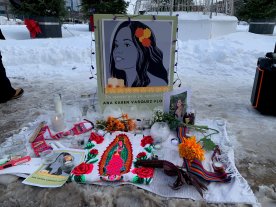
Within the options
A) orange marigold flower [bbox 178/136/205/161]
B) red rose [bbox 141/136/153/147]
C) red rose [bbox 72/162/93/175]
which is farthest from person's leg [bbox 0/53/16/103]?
orange marigold flower [bbox 178/136/205/161]

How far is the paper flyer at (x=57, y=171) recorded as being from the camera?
1.72 meters

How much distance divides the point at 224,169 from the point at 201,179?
0.24 m

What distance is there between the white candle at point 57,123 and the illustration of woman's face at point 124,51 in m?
0.86

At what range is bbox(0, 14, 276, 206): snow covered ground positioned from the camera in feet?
5.50

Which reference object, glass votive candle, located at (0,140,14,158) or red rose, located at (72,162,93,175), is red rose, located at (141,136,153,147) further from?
glass votive candle, located at (0,140,14,158)

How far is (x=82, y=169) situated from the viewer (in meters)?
1.82

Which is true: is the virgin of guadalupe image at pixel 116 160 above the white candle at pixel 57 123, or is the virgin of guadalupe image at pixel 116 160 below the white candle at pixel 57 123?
below

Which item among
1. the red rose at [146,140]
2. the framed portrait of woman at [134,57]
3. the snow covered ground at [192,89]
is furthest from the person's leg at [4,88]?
the red rose at [146,140]

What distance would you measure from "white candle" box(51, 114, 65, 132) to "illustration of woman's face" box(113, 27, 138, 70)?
859mm

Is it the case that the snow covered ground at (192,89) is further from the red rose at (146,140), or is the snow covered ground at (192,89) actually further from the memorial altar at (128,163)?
the red rose at (146,140)

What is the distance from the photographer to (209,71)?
5.21 meters

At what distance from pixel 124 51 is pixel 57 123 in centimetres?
108

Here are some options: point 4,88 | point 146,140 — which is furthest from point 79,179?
point 4,88

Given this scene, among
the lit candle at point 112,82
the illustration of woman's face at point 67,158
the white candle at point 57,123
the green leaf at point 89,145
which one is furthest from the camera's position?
the lit candle at point 112,82
